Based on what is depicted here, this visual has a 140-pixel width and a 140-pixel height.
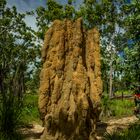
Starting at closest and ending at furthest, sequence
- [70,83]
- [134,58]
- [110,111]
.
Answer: [70,83], [134,58], [110,111]

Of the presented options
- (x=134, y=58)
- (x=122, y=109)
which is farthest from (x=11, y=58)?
(x=134, y=58)

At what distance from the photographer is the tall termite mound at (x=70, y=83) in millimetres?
11297

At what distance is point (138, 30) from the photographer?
44.3ft

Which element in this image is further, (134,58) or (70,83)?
(134,58)

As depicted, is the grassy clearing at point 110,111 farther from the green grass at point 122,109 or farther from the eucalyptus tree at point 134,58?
the eucalyptus tree at point 134,58

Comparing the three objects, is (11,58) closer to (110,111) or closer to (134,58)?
(110,111)

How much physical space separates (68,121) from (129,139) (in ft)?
5.50

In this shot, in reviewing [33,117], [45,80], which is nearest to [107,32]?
[33,117]

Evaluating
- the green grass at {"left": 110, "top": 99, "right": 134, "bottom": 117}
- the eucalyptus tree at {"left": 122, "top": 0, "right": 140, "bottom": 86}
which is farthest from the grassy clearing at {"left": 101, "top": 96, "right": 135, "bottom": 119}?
the eucalyptus tree at {"left": 122, "top": 0, "right": 140, "bottom": 86}

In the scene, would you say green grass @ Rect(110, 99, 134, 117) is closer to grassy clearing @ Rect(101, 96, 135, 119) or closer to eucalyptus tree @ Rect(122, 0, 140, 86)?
grassy clearing @ Rect(101, 96, 135, 119)

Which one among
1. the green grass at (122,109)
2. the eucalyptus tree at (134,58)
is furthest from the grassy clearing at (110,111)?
the eucalyptus tree at (134,58)

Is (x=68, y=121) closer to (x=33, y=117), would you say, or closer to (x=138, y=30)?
(x=138, y=30)

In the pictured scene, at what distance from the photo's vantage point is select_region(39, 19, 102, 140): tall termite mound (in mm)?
11297

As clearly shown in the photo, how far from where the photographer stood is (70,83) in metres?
11.4
